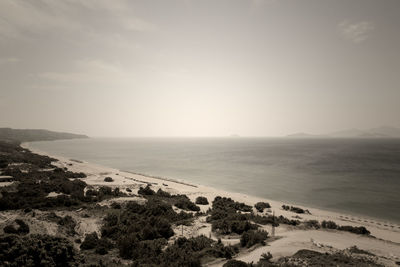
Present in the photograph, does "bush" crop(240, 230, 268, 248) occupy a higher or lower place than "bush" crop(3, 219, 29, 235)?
lower

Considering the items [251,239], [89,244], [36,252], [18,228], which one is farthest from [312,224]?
[18,228]

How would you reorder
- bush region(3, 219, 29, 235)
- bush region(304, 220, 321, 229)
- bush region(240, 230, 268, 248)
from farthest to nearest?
bush region(304, 220, 321, 229) → bush region(240, 230, 268, 248) → bush region(3, 219, 29, 235)

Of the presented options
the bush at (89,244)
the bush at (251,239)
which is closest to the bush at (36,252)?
the bush at (89,244)

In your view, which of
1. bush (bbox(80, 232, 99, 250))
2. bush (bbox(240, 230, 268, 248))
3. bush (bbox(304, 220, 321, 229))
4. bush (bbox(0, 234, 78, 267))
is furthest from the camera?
bush (bbox(304, 220, 321, 229))

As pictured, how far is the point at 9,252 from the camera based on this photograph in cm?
1124

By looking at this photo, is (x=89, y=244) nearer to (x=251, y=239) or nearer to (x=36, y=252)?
(x=36, y=252)

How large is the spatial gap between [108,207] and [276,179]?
4429cm

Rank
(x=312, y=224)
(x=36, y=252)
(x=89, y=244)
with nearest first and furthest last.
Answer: (x=36, y=252)
(x=89, y=244)
(x=312, y=224)

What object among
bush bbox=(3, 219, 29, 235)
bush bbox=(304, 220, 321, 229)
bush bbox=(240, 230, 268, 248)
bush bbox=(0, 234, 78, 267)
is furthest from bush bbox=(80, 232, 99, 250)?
bush bbox=(304, 220, 321, 229)

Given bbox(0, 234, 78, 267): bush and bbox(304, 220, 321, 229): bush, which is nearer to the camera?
bbox(0, 234, 78, 267): bush

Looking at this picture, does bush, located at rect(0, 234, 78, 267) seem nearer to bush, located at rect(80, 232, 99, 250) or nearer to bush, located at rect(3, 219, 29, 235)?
Result: bush, located at rect(80, 232, 99, 250)

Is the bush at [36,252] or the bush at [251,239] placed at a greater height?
the bush at [36,252]

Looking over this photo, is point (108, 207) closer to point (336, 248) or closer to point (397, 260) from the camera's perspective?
point (336, 248)

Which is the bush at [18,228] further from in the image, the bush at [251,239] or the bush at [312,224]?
the bush at [312,224]
